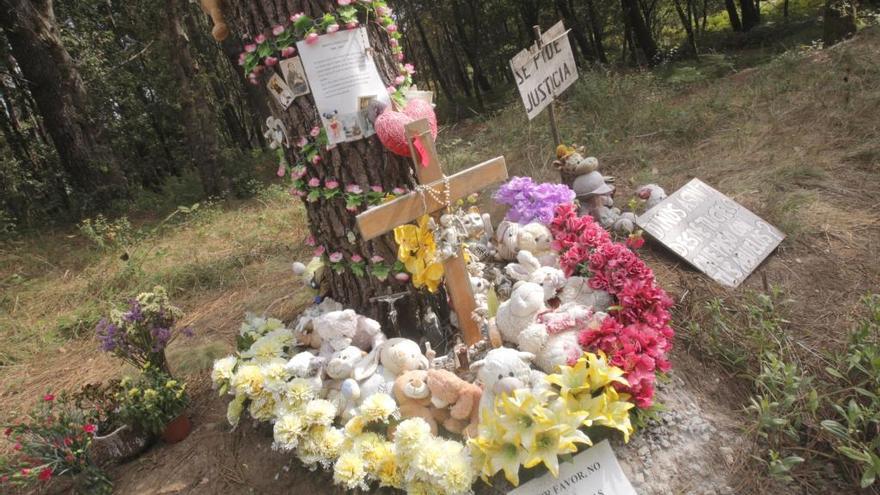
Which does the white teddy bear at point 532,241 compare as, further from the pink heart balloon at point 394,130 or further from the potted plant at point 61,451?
the potted plant at point 61,451

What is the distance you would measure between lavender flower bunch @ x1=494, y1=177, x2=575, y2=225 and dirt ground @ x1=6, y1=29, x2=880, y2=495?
0.75 meters

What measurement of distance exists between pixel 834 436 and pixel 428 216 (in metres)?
1.81

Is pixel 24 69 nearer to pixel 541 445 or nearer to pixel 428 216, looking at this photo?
pixel 428 216

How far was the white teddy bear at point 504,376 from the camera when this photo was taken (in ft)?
5.81

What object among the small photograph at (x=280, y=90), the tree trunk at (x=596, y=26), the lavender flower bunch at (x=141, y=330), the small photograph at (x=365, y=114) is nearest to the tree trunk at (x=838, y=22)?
the tree trunk at (x=596, y=26)

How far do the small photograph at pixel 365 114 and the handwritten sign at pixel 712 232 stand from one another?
1825 mm

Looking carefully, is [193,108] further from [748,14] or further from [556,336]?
[748,14]

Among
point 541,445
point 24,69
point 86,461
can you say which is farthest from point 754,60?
point 24,69

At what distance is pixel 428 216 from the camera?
220 centimetres

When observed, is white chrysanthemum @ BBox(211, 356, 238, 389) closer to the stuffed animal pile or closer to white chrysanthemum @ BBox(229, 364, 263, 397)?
the stuffed animal pile

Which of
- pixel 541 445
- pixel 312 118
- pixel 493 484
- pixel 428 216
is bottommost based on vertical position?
pixel 493 484

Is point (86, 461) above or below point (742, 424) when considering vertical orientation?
above

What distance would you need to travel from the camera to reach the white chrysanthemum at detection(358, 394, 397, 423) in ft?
6.21

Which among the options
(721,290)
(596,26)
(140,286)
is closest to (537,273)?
(721,290)
